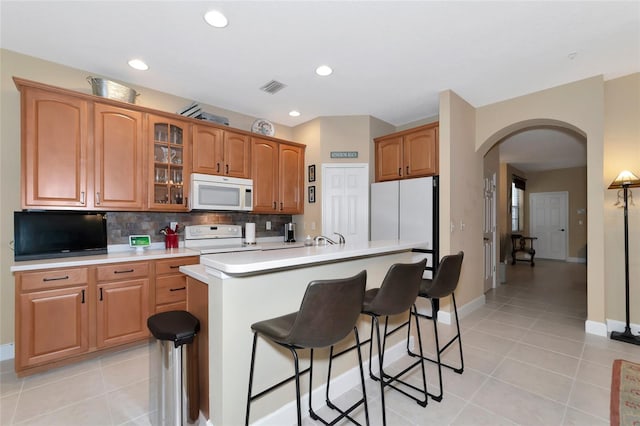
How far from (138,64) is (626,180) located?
5.09 m

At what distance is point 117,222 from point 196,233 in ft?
2.70

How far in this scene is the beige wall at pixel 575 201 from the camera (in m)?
7.90

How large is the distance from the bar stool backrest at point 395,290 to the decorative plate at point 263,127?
3.16 m

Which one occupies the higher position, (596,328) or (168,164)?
(168,164)

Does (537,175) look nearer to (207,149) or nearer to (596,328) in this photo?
(596,328)

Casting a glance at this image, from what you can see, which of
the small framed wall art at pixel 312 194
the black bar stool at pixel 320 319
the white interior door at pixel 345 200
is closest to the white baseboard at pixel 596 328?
the white interior door at pixel 345 200

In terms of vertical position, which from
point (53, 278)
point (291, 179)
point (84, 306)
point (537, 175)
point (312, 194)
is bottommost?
point (84, 306)

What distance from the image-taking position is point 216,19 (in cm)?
212

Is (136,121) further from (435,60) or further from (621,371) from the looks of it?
(621,371)

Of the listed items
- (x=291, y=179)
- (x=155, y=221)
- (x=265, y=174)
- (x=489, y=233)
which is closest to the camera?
(x=155, y=221)

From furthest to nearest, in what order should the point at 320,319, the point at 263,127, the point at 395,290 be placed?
the point at 263,127, the point at 395,290, the point at 320,319

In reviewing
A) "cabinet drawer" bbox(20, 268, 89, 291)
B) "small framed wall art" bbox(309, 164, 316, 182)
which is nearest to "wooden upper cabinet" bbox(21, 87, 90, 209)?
"cabinet drawer" bbox(20, 268, 89, 291)

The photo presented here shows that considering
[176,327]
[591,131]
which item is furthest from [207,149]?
[591,131]

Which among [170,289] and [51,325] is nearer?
[51,325]
